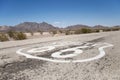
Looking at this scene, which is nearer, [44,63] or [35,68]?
[35,68]

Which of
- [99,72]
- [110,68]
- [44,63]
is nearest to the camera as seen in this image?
[99,72]

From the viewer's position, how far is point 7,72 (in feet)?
13.6

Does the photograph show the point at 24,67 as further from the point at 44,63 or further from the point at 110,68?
the point at 110,68

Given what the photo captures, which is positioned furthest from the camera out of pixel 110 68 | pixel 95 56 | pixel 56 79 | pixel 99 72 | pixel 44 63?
pixel 95 56

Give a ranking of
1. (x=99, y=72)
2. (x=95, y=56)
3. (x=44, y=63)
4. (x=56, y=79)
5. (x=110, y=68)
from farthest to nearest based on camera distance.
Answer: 1. (x=95, y=56)
2. (x=44, y=63)
3. (x=110, y=68)
4. (x=99, y=72)
5. (x=56, y=79)

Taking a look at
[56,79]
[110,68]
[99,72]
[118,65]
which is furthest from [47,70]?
[118,65]

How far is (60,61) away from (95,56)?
1395 millimetres

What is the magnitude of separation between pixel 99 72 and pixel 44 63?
5.64 feet

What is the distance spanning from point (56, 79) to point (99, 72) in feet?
3.88

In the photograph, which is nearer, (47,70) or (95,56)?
(47,70)

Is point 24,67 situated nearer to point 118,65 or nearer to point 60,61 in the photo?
point 60,61

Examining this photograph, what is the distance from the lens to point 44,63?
4.91m

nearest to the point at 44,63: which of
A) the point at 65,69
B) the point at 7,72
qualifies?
the point at 65,69

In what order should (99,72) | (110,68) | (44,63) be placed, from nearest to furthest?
(99,72)
(110,68)
(44,63)
